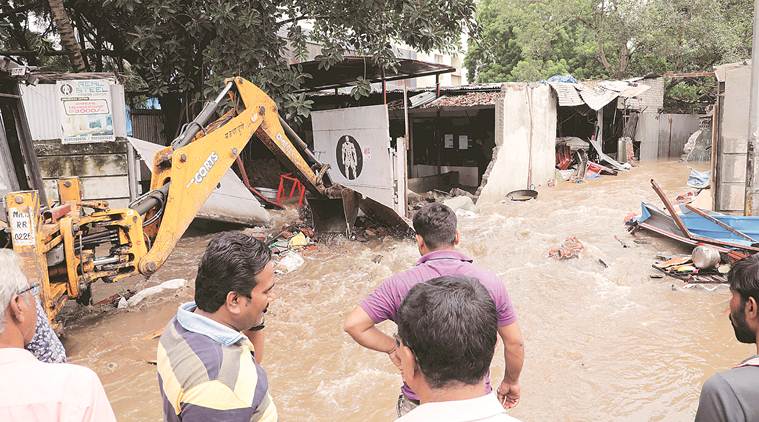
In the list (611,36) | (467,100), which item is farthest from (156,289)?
(611,36)

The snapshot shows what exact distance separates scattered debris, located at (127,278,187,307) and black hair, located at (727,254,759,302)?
6.22 meters

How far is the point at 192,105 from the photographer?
11.2 metres

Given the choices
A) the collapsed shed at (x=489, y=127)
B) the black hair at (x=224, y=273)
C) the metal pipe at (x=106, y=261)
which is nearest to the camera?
the black hair at (x=224, y=273)

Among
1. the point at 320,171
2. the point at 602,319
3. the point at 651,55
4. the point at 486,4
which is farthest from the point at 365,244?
the point at 486,4

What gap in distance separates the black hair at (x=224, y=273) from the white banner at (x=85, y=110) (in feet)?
25.9

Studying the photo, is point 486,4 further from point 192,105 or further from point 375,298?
point 375,298

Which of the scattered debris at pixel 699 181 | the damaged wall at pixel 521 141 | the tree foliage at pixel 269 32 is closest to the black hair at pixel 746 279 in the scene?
the tree foliage at pixel 269 32

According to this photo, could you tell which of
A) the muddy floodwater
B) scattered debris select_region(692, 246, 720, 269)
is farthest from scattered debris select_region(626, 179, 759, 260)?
the muddy floodwater

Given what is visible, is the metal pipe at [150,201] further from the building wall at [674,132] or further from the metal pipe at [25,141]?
the building wall at [674,132]

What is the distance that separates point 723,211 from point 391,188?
5.39 m

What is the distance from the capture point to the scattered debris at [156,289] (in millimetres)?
6609

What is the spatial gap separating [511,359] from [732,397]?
1.08 meters

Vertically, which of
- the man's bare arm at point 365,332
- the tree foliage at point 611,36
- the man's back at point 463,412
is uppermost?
the tree foliage at point 611,36

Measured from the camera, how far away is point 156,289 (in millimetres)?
6965
